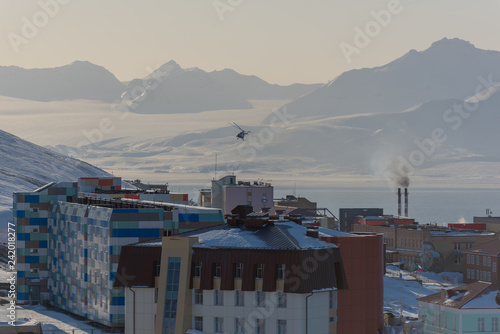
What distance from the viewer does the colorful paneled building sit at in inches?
3093

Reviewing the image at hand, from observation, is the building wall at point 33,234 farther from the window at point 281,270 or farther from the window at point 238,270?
the window at point 281,270

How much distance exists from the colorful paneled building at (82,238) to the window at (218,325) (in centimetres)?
1646

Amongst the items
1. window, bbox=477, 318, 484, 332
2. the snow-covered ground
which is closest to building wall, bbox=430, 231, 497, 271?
the snow-covered ground

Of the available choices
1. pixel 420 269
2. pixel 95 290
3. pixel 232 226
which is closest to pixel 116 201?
pixel 95 290

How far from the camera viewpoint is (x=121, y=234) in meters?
78.5

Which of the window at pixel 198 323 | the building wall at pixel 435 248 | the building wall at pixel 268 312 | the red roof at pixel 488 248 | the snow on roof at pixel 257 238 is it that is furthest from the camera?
the building wall at pixel 435 248

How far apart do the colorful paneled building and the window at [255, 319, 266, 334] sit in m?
17.8

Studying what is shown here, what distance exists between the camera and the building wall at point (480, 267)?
146125mm

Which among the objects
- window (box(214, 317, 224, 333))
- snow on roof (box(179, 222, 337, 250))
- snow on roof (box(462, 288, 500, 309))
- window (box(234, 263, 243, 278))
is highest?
snow on roof (box(179, 222, 337, 250))

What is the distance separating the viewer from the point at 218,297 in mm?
53812

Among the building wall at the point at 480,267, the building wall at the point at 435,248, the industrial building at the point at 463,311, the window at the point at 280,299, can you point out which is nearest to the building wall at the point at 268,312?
the window at the point at 280,299

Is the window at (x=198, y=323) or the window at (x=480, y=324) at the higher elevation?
the window at (x=198, y=323)

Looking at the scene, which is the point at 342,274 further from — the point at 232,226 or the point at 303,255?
the point at 232,226

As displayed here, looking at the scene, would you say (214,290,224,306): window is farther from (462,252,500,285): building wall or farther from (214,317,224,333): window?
(462,252,500,285): building wall
